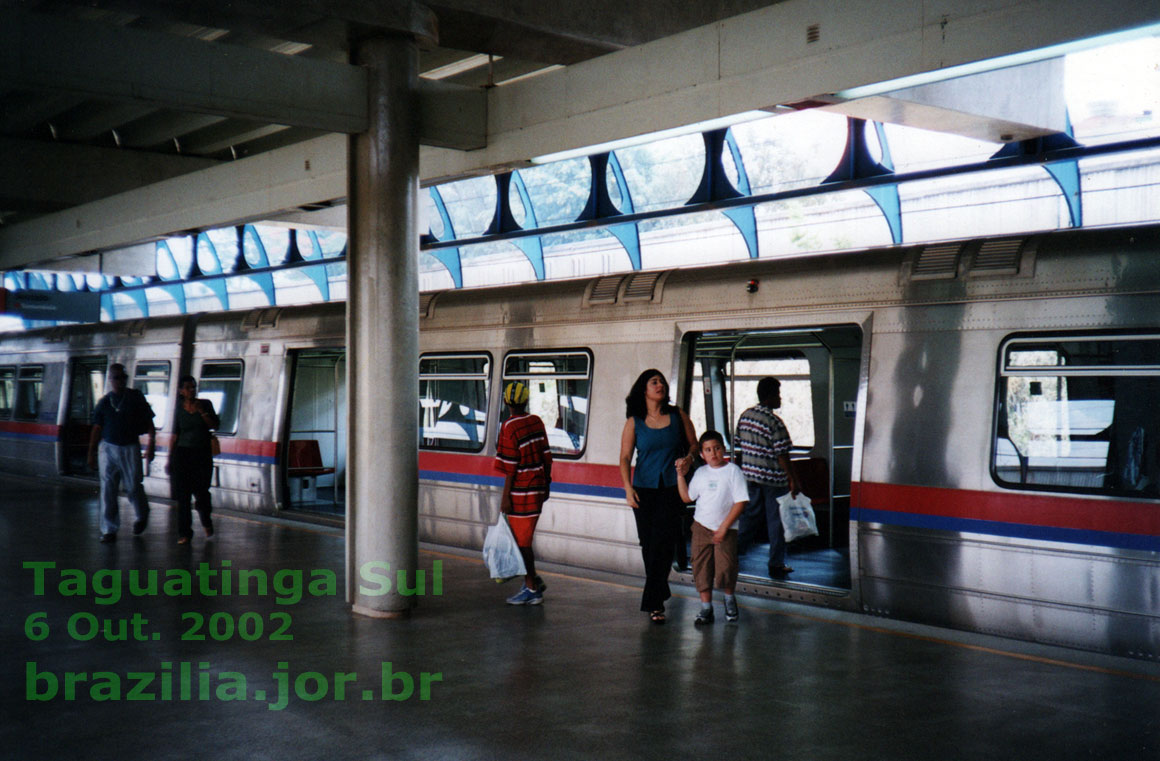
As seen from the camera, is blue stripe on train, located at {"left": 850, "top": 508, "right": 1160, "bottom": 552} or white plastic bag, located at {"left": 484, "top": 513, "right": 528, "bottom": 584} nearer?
blue stripe on train, located at {"left": 850, "top": 508, "right": 1160, "bottom": 552}

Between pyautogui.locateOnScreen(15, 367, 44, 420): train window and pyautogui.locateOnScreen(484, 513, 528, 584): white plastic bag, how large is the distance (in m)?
13.8

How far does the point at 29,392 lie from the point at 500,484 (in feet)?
41.9

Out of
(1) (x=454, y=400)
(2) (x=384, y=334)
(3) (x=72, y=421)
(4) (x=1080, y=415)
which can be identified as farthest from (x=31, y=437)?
(4) (x=1080, y=415)

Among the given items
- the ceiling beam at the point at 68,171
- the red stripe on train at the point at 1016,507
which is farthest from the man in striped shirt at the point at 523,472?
the ceiling beam at the point at 68,171

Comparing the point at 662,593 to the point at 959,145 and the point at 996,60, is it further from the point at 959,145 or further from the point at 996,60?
the point at 959,145

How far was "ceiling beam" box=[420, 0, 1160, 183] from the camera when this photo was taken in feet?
16.9

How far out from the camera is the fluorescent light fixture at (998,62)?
495 centimetres

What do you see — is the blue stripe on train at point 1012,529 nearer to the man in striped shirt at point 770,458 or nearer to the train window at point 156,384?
the man in striped shirt at point 770,458

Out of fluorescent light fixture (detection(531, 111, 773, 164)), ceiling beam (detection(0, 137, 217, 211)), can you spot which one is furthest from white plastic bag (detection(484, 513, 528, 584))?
ceiling beam (detection(0, 137, 217, 211))

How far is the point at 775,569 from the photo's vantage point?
27.9 feet

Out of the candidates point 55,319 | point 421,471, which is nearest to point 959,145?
point 421,471

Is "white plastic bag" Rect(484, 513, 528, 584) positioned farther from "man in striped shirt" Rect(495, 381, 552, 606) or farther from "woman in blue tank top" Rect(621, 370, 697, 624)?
"woman in blue tank top" Rect(621, 370, 697, 624)

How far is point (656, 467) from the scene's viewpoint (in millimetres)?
7141

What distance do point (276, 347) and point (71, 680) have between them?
757cm
